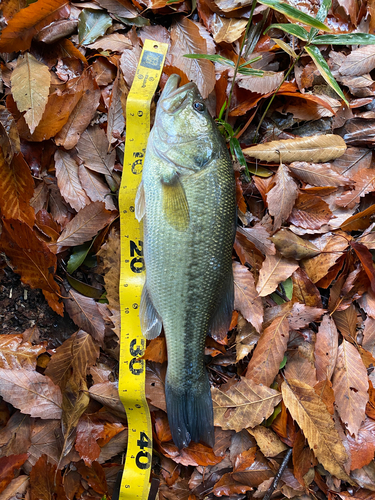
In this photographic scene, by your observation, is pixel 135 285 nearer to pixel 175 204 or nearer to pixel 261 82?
pixel 175 204

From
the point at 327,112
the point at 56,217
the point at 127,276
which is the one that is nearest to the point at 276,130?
the point at 327,112

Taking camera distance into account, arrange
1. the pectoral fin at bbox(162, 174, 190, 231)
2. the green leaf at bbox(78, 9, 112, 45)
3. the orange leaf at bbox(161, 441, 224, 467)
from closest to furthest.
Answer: the pectoral fin at bbox(162, 174, 190, 231) < the orange leaf at bbox(161, 441, 224, 467) < the green leaf at bbox(78, 9, 112, 45)

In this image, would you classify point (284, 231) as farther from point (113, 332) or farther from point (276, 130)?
point (113, 332)

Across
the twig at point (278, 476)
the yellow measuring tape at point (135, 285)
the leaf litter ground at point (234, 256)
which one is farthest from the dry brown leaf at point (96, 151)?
the twig at point (278, 476)

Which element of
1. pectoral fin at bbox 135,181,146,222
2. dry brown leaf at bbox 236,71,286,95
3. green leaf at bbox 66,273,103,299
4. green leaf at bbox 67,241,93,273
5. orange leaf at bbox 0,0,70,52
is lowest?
green leaf at bbox 66,273,103,299

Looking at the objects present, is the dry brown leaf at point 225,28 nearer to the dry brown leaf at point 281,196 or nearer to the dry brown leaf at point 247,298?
the dry brown leaf at point 281,196

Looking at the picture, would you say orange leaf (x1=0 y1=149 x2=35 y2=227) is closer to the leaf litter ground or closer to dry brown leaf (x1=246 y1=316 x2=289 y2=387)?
the leaf litter ground

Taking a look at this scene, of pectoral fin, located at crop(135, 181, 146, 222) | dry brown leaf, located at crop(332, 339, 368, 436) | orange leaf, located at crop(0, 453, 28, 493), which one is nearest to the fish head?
pectoral fin, located at crop(135, 181, 146, 222)
